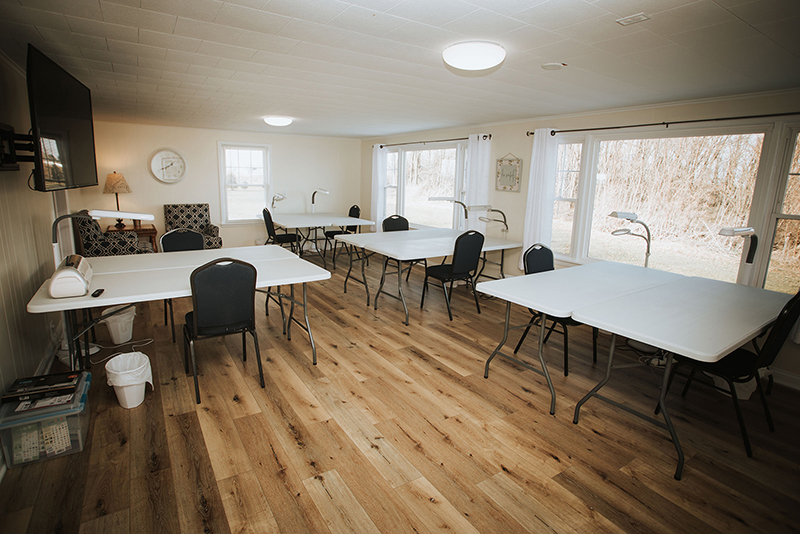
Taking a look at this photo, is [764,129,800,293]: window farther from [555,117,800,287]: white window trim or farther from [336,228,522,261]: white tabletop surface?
[336,228,522,261]: white tabletop surface

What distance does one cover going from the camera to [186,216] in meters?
6.80

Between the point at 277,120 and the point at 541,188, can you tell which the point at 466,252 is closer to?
the point at 541,188

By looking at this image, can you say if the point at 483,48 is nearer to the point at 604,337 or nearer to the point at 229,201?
the point at 604,337

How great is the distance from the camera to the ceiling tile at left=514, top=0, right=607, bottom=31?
1.75 m

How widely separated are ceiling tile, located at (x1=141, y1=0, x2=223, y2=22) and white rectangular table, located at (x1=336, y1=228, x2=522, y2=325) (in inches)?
93.8

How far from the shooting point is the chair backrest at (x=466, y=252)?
4047 mm

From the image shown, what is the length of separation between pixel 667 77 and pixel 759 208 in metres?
1.44

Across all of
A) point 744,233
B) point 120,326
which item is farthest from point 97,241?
point 744,233

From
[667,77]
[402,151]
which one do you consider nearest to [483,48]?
[667,77]

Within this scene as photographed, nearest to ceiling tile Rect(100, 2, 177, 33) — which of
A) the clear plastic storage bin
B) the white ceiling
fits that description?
the white ceiling

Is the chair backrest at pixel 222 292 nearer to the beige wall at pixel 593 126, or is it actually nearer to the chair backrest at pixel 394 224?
the chair backrest at pixel 394 224

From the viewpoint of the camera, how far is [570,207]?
15.8ft

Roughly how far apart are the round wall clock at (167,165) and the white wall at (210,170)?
72 millimetres

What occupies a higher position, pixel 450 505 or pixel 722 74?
pixel 722 74
